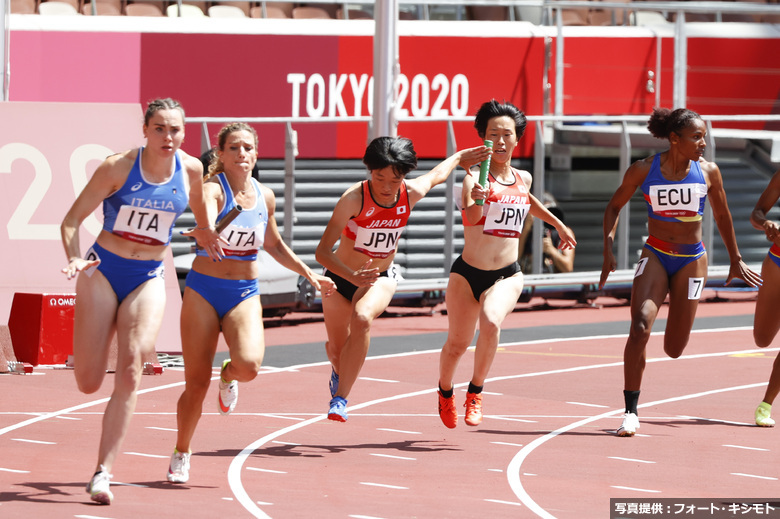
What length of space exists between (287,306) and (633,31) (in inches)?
353

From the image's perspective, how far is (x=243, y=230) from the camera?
8.98 m

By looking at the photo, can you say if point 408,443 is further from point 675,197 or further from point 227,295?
point 675,197

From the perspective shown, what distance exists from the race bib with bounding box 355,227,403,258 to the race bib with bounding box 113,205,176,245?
2.26 metres

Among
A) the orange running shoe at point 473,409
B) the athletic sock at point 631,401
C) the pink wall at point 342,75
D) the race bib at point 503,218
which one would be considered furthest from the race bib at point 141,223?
the pink wall at point 342,75

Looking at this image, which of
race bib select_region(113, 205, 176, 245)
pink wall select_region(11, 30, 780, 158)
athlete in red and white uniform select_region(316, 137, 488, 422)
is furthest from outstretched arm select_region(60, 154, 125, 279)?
pink wall select_region(11, 30, 780, 158)

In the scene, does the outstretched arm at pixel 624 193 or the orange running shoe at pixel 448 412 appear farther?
the outstretched arm at pixel 624 193

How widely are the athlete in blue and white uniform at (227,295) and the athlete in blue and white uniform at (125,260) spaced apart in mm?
424

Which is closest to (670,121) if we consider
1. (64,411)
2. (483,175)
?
(483,175)

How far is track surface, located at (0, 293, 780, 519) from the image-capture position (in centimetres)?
852

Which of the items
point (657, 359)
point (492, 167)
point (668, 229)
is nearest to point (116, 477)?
A: point (492, 167)

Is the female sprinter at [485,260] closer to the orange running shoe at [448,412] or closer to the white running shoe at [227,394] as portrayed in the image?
the orange running shoe at [448,412]

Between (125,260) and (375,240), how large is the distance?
2.52 metres

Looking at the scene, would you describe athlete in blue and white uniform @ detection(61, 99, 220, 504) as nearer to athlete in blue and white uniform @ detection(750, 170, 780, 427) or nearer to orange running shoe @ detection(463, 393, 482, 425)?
orange running shoe @ detection(463, 393, 482, 425)

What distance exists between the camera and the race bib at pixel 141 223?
8.38 m
